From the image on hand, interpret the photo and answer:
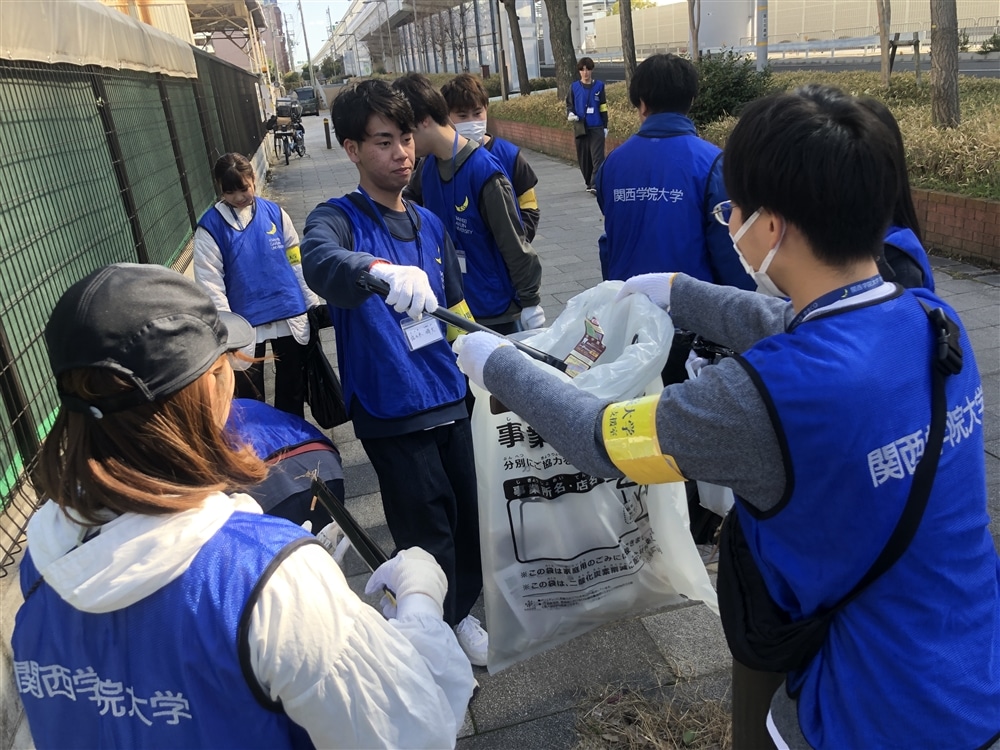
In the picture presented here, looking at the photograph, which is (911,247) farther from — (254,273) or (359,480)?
(254,273)

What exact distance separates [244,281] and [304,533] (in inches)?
130

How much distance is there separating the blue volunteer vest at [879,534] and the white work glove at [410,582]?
59 centimetres

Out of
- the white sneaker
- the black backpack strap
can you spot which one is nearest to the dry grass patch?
the white sneaker

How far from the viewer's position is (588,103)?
1047 centimetres

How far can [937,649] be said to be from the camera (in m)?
1.15

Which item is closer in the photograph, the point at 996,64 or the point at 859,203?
the point at 859,203

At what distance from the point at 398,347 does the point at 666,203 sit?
1403 mm

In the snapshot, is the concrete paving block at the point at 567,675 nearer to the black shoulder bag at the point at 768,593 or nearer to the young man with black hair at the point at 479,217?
the black shoulder bag at the point at 768,593

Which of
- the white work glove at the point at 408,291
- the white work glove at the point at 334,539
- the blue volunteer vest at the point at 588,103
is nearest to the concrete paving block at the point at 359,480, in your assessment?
the white work glove at the point at 334,539

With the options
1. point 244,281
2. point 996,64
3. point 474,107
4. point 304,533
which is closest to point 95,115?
point 244,281

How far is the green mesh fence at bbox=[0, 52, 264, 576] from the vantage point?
304cm

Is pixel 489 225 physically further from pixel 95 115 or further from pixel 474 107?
pixel 95 115

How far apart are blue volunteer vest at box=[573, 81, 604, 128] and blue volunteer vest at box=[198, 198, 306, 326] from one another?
732cm

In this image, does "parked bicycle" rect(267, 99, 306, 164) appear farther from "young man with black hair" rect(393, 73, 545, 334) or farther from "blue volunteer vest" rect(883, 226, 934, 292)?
"blue volunteer vest" rect(883, 226, 934, 292)
